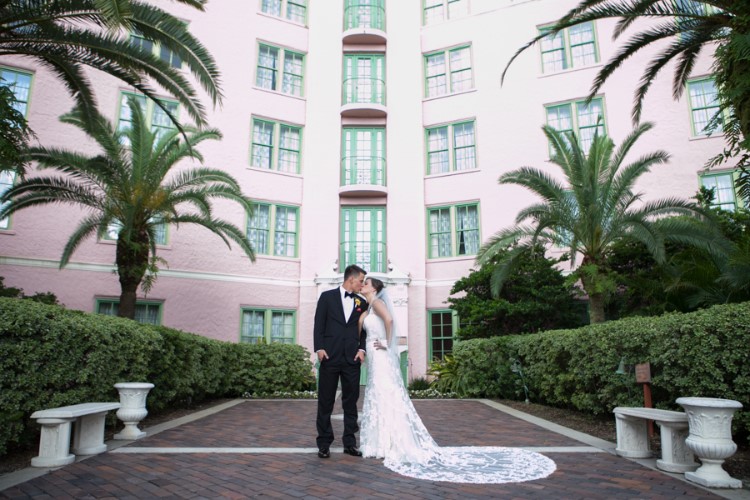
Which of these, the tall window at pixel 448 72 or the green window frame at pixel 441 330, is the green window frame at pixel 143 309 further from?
the tall window at pixel 448 72

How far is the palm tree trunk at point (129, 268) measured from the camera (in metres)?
13.3

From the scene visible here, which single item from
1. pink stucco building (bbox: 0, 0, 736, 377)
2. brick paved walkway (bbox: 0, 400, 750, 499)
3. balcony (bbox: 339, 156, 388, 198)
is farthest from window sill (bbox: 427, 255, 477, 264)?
brick paved walkway (bbox: 0, 400, 750, 499)

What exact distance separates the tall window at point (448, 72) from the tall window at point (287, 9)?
5.35 metres

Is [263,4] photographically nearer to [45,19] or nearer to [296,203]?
[296,203]

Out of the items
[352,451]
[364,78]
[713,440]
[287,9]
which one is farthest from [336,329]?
[287,9]

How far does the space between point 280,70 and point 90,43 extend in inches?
526

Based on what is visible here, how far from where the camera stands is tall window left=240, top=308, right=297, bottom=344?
761 inches

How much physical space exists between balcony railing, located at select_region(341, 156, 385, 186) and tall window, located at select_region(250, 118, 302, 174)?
6.04 feet

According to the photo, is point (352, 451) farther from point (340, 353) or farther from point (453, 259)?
point (453, 259)

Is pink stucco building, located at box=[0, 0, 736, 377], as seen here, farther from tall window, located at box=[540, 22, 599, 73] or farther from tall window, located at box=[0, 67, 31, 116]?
tall window, located at box=[0, 67, 31, 116]

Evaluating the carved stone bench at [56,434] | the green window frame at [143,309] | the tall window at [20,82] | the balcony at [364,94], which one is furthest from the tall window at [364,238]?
the carved stone bench at [56,434]

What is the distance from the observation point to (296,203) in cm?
2081

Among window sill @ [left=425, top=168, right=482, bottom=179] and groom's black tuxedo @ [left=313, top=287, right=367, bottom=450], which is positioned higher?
window sill @ [left=425, top=168, right=482, bottom=179]

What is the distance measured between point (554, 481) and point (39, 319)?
545 cm
